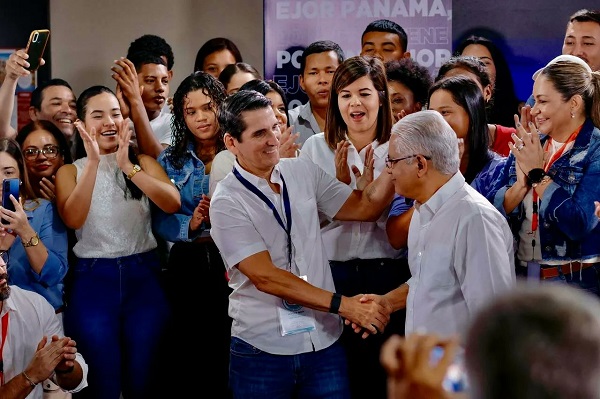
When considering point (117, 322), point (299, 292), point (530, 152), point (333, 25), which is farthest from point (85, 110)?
point (530, 152)

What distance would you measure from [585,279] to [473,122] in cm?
73

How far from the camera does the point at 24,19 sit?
6.31 metres

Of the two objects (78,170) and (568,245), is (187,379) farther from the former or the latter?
(568,245)

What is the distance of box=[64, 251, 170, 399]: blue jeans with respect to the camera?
4.06 meters

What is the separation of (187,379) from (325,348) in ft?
4.05

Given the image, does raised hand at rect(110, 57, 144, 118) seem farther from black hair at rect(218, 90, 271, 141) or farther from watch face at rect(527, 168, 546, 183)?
watch face at rect(527, 168, 546, 183)

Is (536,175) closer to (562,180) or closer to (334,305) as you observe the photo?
(562,180)

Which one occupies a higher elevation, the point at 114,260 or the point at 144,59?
the point at 144,59

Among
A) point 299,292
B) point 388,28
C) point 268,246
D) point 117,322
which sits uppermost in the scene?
point 388,28

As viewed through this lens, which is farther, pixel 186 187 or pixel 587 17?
pixel 587 17

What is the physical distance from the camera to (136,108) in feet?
15.0

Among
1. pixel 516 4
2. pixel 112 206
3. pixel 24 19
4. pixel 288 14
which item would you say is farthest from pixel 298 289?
pixel 24 19

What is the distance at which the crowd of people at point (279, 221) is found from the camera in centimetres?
309

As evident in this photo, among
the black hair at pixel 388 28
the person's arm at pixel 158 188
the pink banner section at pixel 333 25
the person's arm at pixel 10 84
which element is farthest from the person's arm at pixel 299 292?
the pink banner section at pixel 333 25
